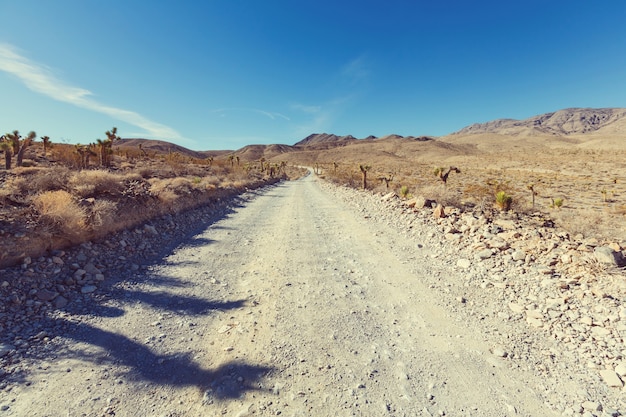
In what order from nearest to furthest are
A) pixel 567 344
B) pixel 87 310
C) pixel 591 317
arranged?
pixel 567 344, pixel 591 317, pixel 87 310

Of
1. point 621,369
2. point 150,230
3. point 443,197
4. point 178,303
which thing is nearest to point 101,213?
point 150,230

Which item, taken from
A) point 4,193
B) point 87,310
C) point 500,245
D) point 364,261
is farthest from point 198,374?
point 4,193

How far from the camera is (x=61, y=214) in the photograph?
5.77 meters

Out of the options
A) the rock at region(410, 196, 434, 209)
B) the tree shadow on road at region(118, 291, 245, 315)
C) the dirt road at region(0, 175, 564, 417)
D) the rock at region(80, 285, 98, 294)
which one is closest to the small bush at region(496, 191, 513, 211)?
the rock at region(410, 196, 434, 209)

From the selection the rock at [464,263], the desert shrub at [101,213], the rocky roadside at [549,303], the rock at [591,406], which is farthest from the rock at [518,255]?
the desert shrub at [101,213]

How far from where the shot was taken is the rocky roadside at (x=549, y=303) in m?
3.01

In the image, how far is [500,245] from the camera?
6320mm

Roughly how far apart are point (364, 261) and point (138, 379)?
15.7 feet

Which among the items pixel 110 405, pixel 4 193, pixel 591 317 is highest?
pixel 4 193

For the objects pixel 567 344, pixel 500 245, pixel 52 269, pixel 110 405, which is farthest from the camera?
pixel 500 245

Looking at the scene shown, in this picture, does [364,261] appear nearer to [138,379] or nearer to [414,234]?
[414,234]

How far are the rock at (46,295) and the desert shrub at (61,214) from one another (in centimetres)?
164

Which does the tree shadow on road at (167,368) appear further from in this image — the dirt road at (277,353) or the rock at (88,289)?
the rock at (88,289)

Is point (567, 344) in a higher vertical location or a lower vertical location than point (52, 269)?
lower
